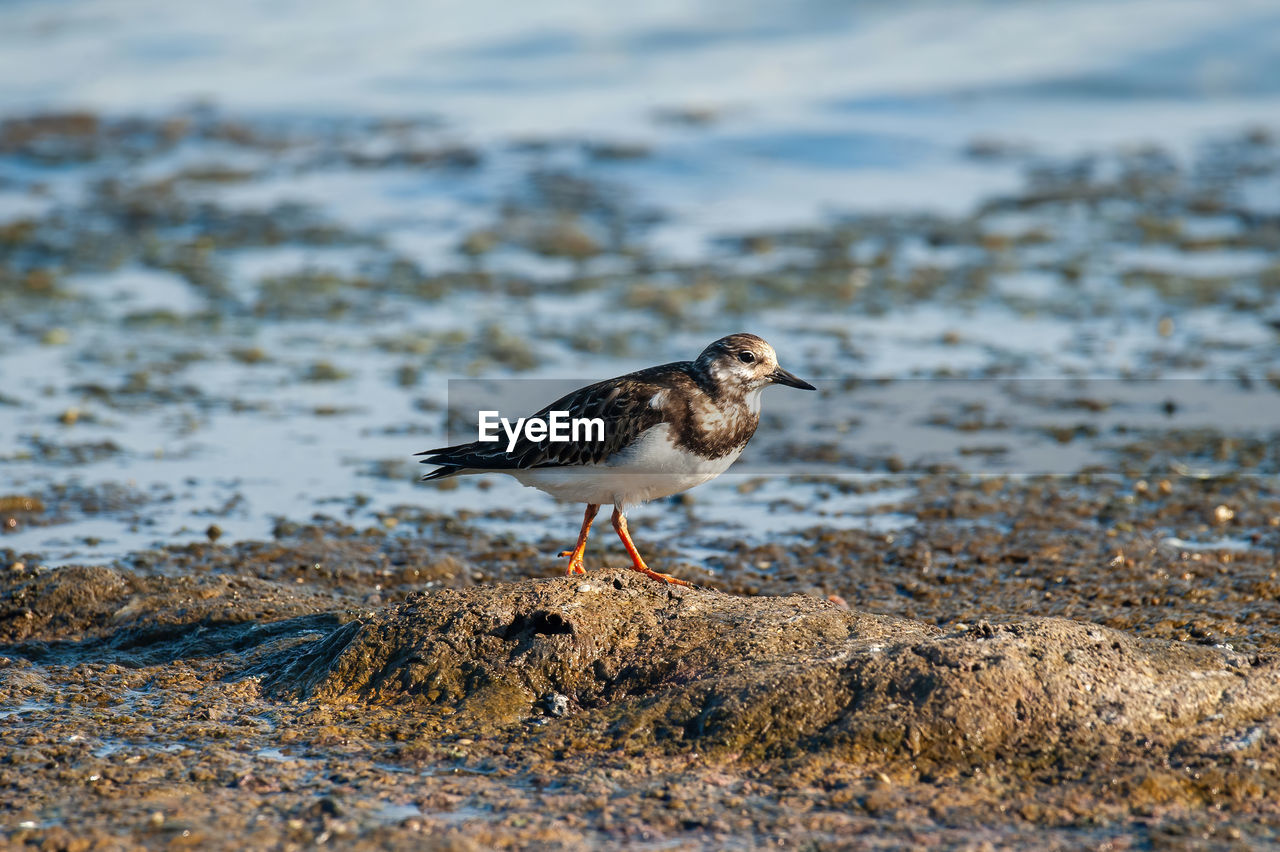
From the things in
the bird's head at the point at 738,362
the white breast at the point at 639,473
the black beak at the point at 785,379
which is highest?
the bird's head at the point at 738,362

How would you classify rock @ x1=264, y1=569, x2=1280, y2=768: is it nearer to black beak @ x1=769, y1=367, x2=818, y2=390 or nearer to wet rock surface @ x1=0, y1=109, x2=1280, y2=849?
wet rock surface @ x1=0, y1=109, x2=1280, y2=849

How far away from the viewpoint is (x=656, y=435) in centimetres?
482

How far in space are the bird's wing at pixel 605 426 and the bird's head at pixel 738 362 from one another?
0.46ft

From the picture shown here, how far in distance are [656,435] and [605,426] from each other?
21 cm

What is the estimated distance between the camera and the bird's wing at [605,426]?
487cm

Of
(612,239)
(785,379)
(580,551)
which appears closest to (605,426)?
(580,551)

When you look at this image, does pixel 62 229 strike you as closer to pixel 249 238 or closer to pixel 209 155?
pixel 249 238

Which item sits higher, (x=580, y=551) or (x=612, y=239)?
(x=612, y=239)

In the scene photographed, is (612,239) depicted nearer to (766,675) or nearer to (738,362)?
(738,362)

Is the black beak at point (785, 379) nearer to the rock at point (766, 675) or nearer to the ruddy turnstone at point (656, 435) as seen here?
the ruddy turnstone at point (656, 435)

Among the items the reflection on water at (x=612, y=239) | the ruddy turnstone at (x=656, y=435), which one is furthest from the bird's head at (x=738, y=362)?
the reflection on water at (x=612, y=239)

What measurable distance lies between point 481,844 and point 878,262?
28.1 feet

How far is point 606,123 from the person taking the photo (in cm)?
1695

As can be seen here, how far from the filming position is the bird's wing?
4871 mm
